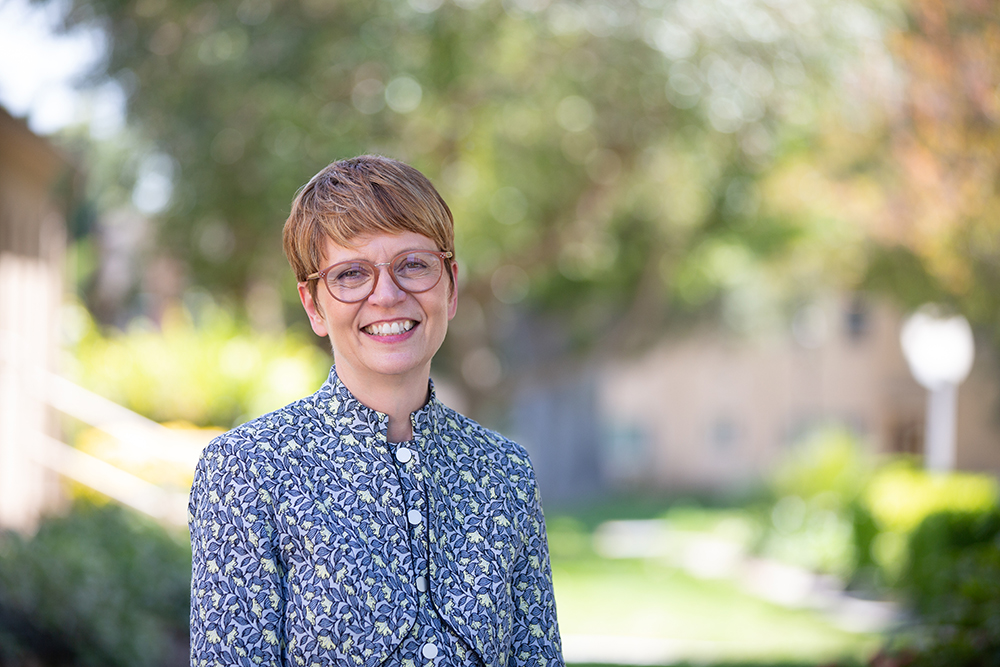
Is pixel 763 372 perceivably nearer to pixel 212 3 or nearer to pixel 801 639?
pixel 801 639

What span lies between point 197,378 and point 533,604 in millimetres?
8784

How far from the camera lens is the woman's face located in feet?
7.23

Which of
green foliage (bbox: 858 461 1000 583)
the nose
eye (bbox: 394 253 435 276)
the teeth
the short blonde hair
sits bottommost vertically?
the teeth

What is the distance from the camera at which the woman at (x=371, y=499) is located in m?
2.04

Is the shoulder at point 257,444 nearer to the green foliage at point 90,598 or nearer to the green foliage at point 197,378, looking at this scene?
the green foliage at point 90,598

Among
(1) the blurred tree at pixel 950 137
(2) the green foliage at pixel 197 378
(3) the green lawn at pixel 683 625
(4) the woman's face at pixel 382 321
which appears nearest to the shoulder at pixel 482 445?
(4) the woman's face at pixel 382 321

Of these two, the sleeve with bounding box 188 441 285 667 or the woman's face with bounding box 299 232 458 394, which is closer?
the sleeve with bounding box 188 441 285 667

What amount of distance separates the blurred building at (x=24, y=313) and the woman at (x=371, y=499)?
300 inches

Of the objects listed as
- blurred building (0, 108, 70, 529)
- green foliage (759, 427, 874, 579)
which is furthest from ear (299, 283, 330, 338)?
green foliage (759, 427, 874, 579)

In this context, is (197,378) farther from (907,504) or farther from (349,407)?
(349,407)

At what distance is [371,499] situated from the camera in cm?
215

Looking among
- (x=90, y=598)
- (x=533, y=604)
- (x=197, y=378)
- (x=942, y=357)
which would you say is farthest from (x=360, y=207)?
(x=942, y=357)

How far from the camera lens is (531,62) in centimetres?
1245

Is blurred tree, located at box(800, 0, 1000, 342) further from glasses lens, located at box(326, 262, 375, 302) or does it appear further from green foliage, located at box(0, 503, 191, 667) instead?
glasses lens, located at box(326, 262, 375, 302)
